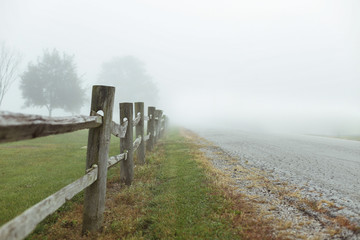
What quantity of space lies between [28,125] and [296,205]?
15.0ft

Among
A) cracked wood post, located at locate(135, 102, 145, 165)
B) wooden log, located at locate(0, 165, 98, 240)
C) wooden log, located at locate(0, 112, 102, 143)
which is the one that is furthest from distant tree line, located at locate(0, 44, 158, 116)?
wooden log, located at locate(0, 112, 102, 143)

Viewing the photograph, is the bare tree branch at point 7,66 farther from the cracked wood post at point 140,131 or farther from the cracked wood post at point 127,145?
the cracked wood post at point 127,145

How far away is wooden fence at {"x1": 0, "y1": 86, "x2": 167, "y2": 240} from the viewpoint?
1.79 metres

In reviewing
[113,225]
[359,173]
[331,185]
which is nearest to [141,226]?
[113,225]

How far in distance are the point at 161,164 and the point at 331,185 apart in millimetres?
5264

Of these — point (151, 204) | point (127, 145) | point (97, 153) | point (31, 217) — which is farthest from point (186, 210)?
point (31, 217)

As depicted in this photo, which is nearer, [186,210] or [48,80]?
[186,210]

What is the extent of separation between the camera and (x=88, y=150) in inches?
139

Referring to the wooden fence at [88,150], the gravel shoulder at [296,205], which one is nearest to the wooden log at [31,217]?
the wooden fence at [88,150]

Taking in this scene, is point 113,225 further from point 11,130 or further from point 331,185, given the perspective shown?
point 331,185

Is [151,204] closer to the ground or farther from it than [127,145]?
closer to the ground

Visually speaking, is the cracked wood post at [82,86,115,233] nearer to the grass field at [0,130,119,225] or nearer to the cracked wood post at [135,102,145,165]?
the grass field at [0,130,119,225]

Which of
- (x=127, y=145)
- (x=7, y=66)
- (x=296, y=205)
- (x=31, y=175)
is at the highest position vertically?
(x=7, y=66)

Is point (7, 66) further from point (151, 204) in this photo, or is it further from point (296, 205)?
point (296, 205)
